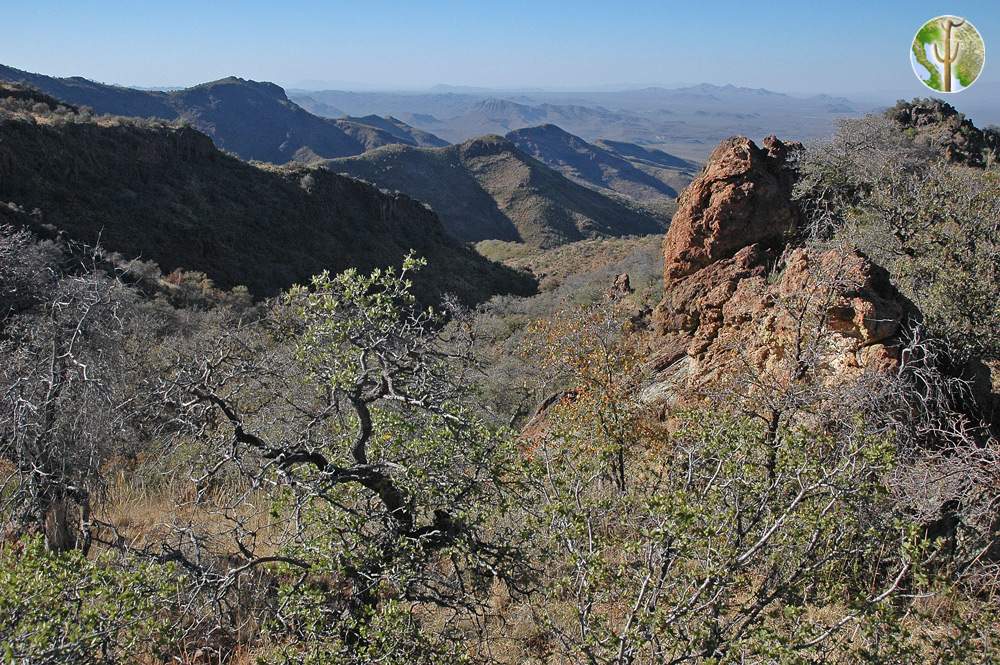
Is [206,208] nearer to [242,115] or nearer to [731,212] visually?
[731,212]

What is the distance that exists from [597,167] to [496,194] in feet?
359

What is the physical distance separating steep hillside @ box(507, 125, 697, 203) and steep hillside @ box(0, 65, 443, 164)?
2026 inches

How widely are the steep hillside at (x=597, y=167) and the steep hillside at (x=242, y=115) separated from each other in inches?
2026

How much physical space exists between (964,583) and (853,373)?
5.90 ft

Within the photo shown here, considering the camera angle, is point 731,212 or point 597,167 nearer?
point 731,212

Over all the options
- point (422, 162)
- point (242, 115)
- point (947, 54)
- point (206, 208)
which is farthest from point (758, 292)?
point (242, 115)

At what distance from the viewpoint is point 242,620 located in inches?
146

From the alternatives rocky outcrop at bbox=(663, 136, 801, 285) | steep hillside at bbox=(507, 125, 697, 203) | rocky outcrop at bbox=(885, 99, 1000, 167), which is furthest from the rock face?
steep hillside at bbox=(507, 125, 697, 203)

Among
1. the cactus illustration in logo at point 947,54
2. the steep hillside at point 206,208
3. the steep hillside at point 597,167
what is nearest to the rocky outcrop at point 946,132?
the cactus illustration in logo at point 947,54

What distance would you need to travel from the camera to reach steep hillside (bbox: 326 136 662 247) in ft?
240

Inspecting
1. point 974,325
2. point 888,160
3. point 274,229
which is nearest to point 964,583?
point 974,325

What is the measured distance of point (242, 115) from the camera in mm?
129875

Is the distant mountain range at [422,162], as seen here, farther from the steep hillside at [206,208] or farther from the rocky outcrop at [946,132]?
the rocky outcrop at [946,132]

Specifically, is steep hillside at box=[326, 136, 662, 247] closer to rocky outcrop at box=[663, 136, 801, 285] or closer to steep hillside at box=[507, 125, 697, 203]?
rocky outcrop at box=[663, 136, 801, 285]
